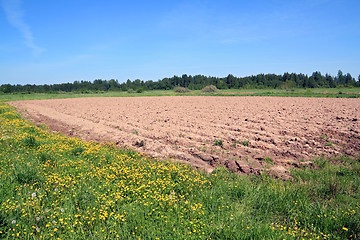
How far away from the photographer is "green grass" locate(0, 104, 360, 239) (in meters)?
3.85

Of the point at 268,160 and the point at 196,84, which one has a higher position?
the point at 196,84

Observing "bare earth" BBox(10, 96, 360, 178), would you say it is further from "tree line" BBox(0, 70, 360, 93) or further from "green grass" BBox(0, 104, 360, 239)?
"tree line" BBox(0, 70, 360, 93)

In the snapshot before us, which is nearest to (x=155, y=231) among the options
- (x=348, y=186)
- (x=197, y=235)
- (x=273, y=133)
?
(x=197, y=235)

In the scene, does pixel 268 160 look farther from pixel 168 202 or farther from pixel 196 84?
pixel 196 84

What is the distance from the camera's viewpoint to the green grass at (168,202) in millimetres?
3846

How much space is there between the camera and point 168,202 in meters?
4.70

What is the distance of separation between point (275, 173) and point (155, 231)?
4373mm

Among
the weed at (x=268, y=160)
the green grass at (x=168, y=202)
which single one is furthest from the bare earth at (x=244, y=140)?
the green grass at (x=168, y=202)

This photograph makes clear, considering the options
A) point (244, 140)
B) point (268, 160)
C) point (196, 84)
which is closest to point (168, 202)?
point (268, 160)

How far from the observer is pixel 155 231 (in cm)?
386

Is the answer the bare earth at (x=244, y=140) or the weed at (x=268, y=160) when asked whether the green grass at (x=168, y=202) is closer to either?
the bare earth at (x=244, y=140)

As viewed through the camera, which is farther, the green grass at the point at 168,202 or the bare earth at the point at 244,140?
the bare earth at the point at 244,140

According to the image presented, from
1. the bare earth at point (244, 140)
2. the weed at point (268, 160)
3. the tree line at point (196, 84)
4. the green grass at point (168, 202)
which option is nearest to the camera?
the green grass at point (168, 202)

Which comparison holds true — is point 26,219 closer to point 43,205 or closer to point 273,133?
point 43,205
